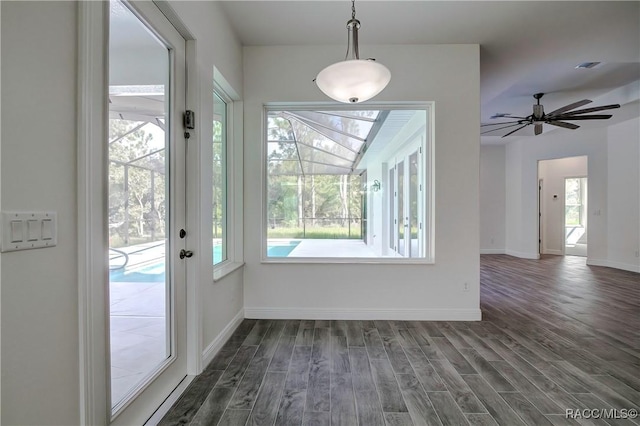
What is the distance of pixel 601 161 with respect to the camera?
6.16 meters

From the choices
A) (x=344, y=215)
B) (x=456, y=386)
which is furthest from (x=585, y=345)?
(x=344, y=215)

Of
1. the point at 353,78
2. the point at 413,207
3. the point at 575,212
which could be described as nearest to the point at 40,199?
the point at 353,78

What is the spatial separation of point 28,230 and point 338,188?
279 centimetres

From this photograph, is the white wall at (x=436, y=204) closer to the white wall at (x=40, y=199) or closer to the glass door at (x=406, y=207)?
the glass door at (x=406, y=207)

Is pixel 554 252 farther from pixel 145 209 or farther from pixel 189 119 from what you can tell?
pixel 145 209

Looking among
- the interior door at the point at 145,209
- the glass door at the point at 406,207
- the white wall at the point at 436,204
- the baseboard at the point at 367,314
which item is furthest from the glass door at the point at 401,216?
the interior door at the point at 145,209

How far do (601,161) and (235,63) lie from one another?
24.5ft

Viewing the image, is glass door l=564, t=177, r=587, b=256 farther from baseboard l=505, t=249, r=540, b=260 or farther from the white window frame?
the white window frame

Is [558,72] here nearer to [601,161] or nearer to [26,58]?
[601,161]

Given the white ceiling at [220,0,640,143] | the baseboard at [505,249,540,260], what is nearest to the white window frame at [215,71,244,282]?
the white ceiling at [220,0,640,143]

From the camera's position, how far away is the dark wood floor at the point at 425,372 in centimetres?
172

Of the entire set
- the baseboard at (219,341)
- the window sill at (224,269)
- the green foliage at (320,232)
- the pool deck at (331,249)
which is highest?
the green foliage at (320,232)

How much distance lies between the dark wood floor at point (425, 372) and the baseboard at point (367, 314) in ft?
0.25

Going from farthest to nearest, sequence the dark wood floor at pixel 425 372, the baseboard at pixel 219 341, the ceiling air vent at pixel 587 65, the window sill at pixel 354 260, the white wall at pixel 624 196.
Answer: the white wall at pixel 624 196, the ceiling air vent at pixel 587 65, the window sill at pixel 354 260, the baseboard at pixel 219 341, the dark wood floor at pixel 425 372
